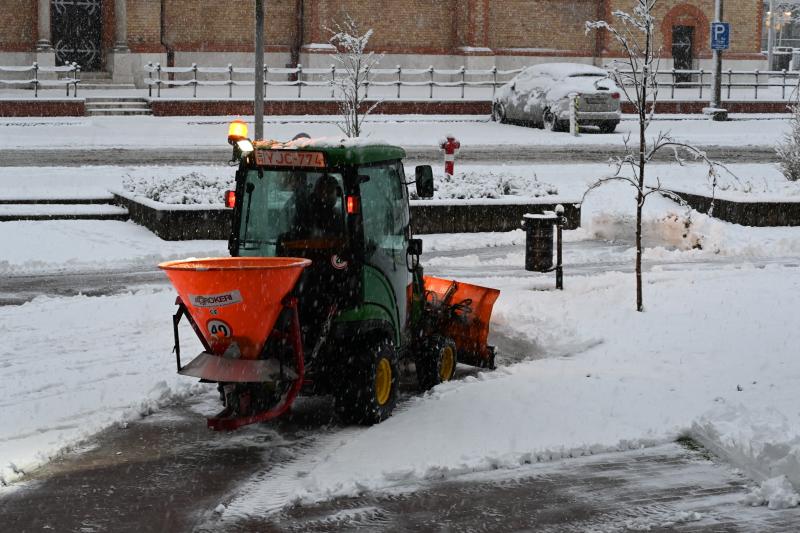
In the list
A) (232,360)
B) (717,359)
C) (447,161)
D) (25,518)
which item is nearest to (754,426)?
(717,359)

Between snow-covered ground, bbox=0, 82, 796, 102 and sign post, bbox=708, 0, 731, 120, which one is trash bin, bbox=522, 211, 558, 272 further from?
sign post, bbox=708, 0, 731, 120

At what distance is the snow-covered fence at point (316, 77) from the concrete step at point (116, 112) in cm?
100

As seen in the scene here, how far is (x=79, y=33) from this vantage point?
3791 cm

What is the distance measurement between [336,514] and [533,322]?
551cm

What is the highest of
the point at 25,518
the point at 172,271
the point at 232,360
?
the point at 172,271

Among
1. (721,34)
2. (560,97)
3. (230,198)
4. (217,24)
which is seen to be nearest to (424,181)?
(230,198)

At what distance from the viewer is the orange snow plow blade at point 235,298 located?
24.8 feet

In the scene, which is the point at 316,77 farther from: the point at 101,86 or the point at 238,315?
the point at 238,315

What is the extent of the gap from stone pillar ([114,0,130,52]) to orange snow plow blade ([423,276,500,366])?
2856 cm

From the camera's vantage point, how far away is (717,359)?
10.2 metres

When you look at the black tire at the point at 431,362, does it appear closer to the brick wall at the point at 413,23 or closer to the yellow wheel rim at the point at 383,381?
the yellow wheel rim at the point at 383,381

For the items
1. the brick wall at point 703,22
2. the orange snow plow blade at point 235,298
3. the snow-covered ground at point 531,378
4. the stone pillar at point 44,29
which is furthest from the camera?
the brick wall at point 703,22

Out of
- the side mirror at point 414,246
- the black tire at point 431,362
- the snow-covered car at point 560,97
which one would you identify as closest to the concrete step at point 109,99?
the snow-covered car at point 560,97

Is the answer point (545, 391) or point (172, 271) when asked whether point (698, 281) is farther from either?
point (172, 271)
